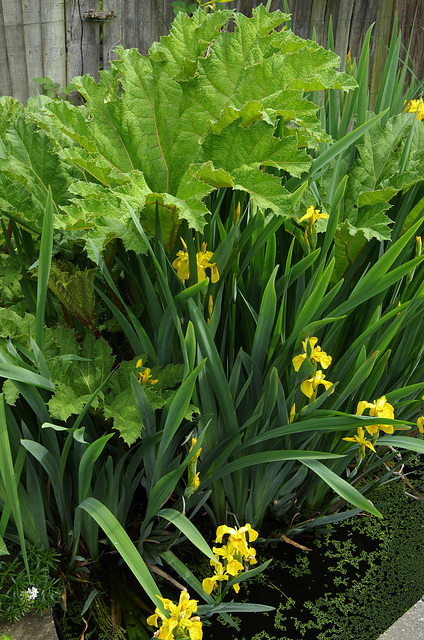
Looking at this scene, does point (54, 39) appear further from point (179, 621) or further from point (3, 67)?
point (179, 621)

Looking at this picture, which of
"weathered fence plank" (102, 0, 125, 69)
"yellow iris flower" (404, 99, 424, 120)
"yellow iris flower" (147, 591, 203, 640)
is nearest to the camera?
"yellow iris flower" (147, 591, 203, 640)

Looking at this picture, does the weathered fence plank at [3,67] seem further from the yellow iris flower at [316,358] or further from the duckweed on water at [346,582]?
the duckweed on water at [346,582]

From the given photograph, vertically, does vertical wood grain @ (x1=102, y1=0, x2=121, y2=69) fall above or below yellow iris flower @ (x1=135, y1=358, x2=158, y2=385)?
above

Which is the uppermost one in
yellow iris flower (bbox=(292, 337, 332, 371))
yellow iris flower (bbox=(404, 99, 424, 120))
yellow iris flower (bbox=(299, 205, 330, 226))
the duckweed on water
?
yellow iris flower (bbox=(404, 99, 424, 120))

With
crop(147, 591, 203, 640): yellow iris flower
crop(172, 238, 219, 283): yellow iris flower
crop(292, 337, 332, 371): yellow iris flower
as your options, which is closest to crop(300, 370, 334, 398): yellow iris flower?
crop(292, 337, 332, 371): yellow iris flower

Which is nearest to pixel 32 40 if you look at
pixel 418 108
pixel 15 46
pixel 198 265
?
pixel 15 46

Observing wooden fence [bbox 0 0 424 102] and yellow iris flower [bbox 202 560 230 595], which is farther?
wooden fence [bbox 0 0 424 102]

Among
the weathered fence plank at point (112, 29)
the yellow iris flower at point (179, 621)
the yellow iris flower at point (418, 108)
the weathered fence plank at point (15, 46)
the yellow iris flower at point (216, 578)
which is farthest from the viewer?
the weathered fence plank at point (112, 29)

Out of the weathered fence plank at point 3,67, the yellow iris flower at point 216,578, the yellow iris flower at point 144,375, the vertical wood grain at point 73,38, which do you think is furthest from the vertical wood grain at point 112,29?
the yellow iris flower at point 216,578

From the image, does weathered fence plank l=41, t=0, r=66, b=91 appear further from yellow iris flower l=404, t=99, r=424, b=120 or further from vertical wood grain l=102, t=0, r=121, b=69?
yellow iris flower l=404, t=99, r=424, b=120

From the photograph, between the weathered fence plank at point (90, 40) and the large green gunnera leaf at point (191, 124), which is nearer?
the large green gunnera leaf at point (191, 124)

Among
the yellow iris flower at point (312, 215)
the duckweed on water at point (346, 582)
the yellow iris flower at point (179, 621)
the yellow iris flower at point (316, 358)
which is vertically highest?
the yellow iris flower at point (312, 215)

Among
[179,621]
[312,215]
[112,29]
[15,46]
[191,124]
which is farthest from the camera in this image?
[112,29]

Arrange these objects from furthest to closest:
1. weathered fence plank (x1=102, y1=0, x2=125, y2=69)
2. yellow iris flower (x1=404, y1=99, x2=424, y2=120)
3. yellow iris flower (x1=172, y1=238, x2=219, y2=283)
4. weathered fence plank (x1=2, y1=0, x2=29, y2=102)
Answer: weathered fence plank (x1=102, y1=0, x2=125, y2=69) → weathered fence plank (x1=2, y1=0, x2=29, y2=102) → yellow iris flower (x1=404, y1=99, x2=424, y2=120) → yellow iris flower (x1=172, y1=238, x2=219, y2=283)
